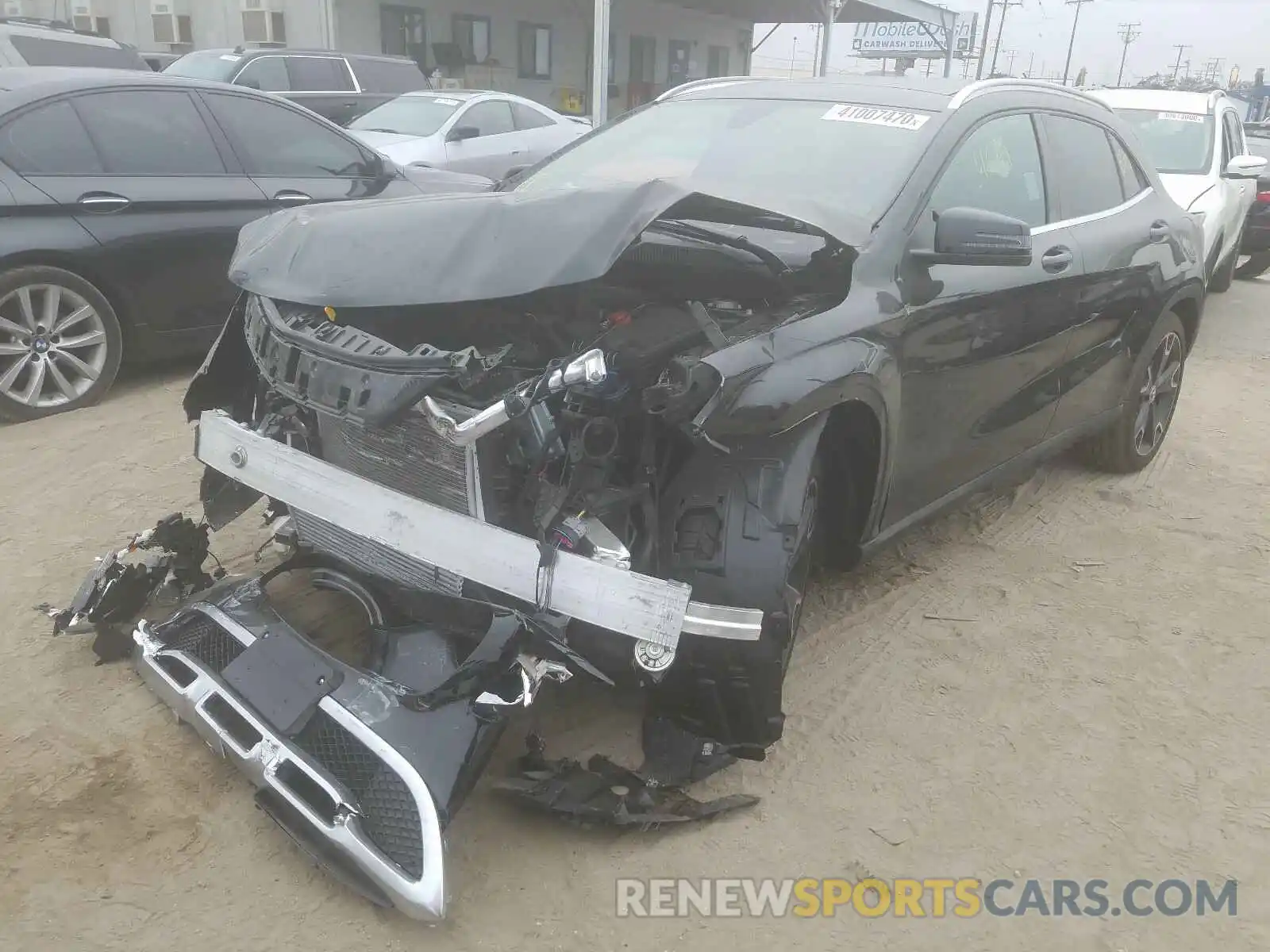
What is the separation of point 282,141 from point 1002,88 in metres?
4.04

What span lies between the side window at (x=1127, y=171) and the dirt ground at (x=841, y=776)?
1521 millimetres

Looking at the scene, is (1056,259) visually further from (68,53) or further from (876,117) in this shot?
(68,53)

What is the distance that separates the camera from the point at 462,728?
2.31 meters

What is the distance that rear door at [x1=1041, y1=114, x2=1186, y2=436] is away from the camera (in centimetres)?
386

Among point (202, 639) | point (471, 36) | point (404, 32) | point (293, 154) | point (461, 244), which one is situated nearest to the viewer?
point (461, 244)

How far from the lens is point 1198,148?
8695 mm

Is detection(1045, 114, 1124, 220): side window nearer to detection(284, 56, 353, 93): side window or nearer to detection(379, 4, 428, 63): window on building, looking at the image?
detection(284, 56, 353, 93): side window

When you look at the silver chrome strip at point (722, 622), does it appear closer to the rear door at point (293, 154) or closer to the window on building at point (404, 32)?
the rear door at point (293, 154)

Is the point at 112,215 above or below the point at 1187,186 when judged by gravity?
above

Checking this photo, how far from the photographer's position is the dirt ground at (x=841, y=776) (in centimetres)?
223

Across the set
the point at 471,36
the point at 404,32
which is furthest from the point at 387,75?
the point at 471,36

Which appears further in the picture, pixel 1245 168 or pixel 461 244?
pixel 1245 168

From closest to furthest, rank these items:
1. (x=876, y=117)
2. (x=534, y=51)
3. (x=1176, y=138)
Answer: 1. (x=876, y=117)
2. (x=1176, y=138)
3. (x=534, y=51)

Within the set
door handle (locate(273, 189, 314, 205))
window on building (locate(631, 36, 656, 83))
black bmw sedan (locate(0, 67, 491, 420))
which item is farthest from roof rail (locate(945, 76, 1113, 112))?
window on building (locate(631, 36, 656, 83))
